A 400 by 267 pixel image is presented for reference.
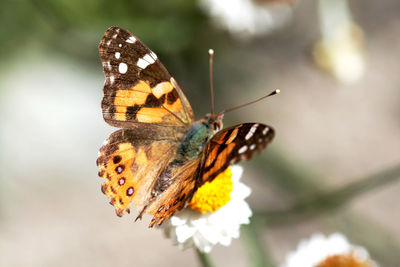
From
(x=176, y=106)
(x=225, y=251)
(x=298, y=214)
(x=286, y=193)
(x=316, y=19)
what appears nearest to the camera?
(x=176, y=106)

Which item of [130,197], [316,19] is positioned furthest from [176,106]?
[316,19]

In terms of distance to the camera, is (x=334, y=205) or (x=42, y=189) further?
(x=42, y=189)

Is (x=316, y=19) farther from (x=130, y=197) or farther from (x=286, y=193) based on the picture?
(x=130, y=197)

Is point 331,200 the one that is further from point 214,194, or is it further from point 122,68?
point 122,68

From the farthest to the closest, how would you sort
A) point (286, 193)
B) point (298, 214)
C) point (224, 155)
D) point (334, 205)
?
point (286, 193)
point (298, 214)
point (334, 205)
point (224, 155)

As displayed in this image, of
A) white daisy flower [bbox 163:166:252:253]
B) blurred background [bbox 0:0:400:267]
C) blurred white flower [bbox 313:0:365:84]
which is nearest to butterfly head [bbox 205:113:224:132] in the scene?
white daisy flower [bbox 163:166:252:253]

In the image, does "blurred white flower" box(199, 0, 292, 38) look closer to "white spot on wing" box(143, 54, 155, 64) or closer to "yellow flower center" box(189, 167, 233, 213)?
"white spot on wing" box(143, 54, 155, 64)
